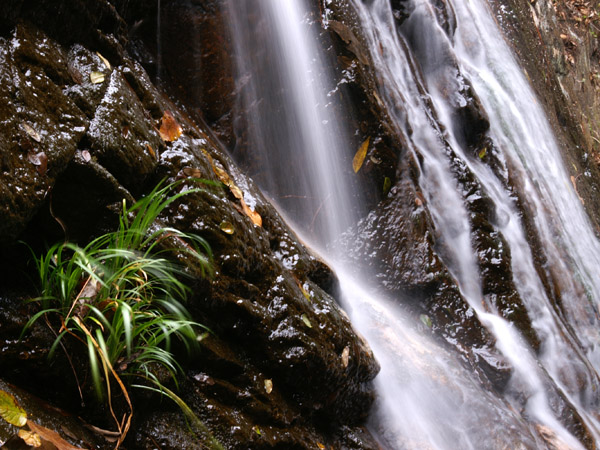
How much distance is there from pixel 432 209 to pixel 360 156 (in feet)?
2.85

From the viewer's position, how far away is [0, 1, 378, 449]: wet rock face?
1.49 m

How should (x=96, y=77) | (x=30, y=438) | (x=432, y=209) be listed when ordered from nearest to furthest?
1. (x=30, y=438)
2. (x=96, y=77)
3. (x=432, y=209)

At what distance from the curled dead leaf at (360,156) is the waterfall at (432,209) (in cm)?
10

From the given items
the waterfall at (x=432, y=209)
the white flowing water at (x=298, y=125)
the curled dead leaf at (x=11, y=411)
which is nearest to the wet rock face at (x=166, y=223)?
the curled dead leaf at (x=11, y=411)

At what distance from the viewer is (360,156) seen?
13.3ft

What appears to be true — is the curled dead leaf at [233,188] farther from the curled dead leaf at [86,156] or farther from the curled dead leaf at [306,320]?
the curled dead leaf at [86,156]

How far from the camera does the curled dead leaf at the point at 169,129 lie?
2.25 meters

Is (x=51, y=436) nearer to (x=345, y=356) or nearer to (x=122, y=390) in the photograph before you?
(x=122, y=390)

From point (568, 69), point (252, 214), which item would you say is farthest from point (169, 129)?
point (568, 69)

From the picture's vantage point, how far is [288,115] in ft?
13.3

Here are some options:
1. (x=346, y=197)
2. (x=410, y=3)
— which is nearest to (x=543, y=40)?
(x=410, y=3)

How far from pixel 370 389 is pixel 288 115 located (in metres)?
2.43

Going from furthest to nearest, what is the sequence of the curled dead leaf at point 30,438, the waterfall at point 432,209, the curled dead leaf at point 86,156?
the waterfall at point 432,209, the curled dead leaf at point 86,156, the curled dead leaf at point 30,438

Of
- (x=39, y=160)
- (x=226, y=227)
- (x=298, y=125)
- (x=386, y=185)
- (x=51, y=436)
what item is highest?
(x=386, y=185)
